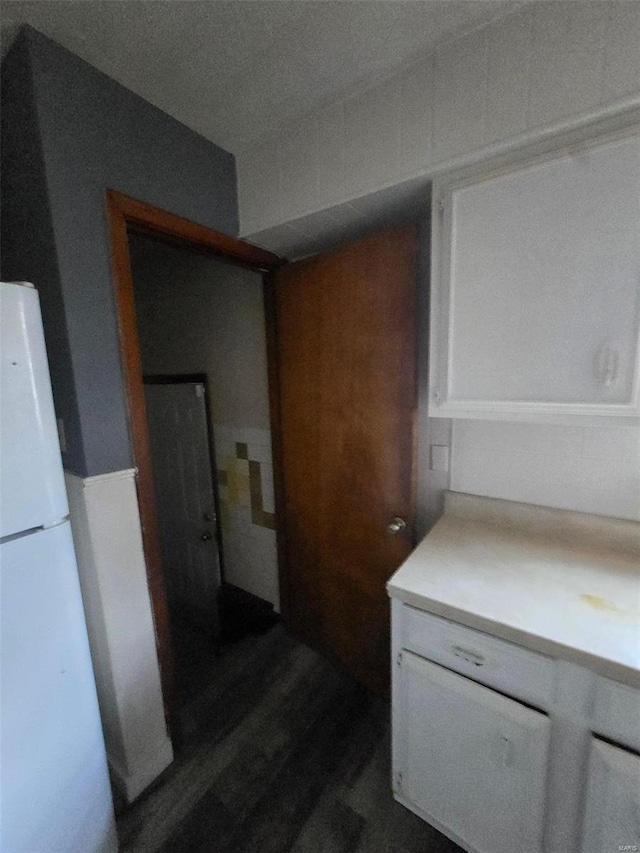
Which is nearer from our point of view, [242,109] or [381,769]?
[242,109]

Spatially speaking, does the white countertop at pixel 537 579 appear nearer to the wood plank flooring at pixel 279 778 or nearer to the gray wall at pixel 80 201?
the wood plank flooring at pixel 279 778

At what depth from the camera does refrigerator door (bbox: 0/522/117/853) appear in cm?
77

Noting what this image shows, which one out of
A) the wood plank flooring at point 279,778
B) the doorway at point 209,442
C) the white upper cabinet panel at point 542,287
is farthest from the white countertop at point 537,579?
the doorway at point 209,442

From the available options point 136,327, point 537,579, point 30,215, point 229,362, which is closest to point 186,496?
point 229,362

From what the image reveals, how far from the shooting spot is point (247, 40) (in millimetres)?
910

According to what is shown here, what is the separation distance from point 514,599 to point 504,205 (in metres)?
1.04

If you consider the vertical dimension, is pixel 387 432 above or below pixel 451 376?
below

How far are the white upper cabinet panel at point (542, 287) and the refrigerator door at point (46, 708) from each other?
1184 millimetres

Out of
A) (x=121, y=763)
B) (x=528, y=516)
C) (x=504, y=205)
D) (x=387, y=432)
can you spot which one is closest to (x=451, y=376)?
(x=387, y=432)

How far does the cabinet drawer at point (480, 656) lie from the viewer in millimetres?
803

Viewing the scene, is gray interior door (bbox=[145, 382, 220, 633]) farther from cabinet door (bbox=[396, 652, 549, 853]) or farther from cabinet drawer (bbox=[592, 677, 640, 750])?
cabinet drawer (bbox=[592, 677, 640, 750])

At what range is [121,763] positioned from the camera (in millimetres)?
1204

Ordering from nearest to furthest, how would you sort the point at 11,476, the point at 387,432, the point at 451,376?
the point at 11,476 < the point at 451,376 < the point at 387,432

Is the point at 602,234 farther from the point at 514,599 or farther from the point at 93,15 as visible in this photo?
the point at 93,15
